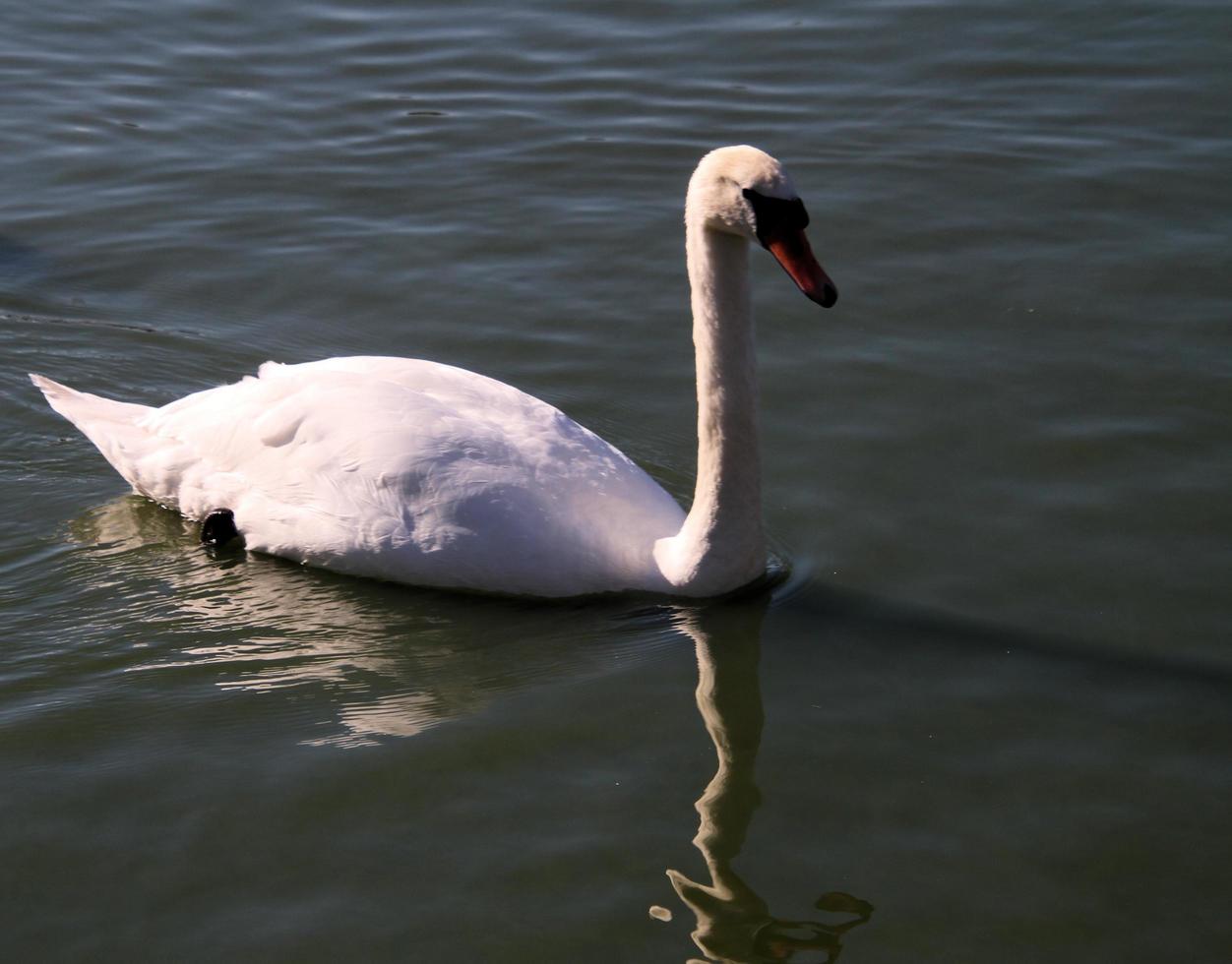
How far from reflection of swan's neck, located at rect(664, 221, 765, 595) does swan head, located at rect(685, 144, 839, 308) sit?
192 millimetres

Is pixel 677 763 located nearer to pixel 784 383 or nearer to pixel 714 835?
pixel 714 835

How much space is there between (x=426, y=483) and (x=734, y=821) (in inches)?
73.7

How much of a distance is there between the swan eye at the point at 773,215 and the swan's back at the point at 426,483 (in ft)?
3.96

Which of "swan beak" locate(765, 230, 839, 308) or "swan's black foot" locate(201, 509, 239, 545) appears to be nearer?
"swan beak" locate(765, 230, 839, 308)

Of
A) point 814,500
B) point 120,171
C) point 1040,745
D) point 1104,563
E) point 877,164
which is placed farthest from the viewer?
point 120,171

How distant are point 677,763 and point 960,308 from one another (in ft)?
12.9

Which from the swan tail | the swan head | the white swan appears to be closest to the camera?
the swan head

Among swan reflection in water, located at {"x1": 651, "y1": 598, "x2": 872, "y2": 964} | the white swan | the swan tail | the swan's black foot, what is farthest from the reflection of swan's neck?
the swan tail

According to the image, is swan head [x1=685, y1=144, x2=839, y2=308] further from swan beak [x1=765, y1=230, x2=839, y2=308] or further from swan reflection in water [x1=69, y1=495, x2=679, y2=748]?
swan reflection in water [x1=69, y1=495, x2=679, y2=748]

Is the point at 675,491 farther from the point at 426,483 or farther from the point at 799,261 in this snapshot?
the point at 799,261

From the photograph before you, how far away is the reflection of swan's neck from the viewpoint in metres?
6.17

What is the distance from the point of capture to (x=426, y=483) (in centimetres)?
641

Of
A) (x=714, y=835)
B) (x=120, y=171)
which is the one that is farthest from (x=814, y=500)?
(x=120, y=171)

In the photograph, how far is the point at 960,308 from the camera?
28.6 ft
